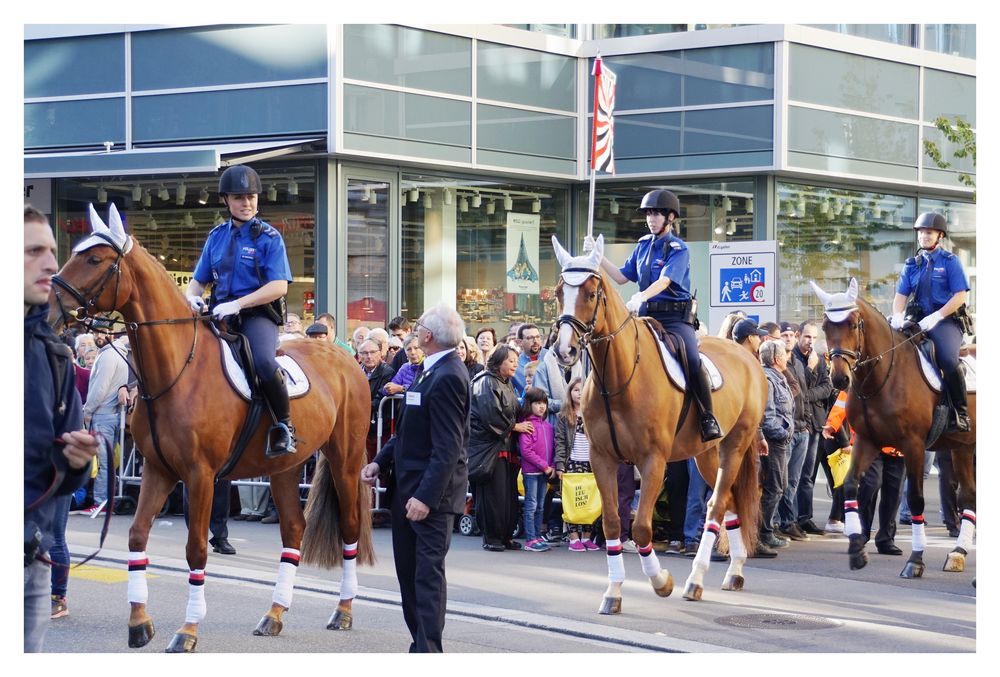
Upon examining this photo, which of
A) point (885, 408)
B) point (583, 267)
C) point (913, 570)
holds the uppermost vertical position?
point (583, 267)

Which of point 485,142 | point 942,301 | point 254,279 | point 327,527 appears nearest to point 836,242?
point 485,142

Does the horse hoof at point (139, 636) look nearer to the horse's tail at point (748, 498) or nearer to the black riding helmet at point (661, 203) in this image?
the black riding helmet at point (661, 203)

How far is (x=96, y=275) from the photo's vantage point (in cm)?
789

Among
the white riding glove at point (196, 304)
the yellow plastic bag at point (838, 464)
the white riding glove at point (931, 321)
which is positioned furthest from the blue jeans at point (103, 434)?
the white riding glove at point (931, 321)

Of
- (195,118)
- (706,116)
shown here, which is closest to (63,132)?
(195,118)

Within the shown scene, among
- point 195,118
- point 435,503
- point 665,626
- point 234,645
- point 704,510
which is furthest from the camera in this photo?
point 195,118

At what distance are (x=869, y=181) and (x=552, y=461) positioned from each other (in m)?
→ 12.4

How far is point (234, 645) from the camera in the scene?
27.5 feet

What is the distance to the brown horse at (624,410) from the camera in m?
9.25

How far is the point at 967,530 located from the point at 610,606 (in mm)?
4368

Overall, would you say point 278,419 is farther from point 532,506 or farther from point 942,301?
point 942,301

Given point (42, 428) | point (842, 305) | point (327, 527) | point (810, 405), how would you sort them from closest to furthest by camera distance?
point (42, 428)
point (327, 527)
point (842, 305)
point (810, 405)

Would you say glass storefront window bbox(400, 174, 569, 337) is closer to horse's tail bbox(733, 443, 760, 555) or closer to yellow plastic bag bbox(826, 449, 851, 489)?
yellow plastic bag bbox(826, 449, 851, 489)

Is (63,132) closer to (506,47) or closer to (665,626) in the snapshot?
(506,47)
